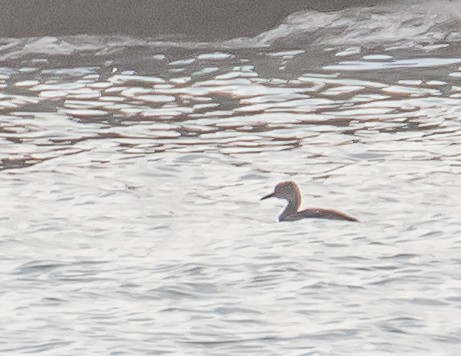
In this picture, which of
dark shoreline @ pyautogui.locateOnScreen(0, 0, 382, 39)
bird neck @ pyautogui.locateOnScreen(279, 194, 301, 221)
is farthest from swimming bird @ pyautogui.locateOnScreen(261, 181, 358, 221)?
dark shoreline @ pyautogui.locateOnScreen(0, 0, 382, 39)

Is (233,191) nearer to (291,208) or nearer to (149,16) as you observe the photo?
(291,208)

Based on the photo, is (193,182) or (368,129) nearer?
(193,182)

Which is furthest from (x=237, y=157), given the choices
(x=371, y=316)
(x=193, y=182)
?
(x=371, y=316)

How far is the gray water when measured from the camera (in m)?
5.88

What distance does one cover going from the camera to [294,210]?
7465 mm

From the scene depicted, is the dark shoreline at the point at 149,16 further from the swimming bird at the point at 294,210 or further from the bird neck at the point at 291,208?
the bird neck at the point at 291,208

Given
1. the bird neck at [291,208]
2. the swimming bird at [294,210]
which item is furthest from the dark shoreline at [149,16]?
the bird neck at [291,208]

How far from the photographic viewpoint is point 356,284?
250 inches

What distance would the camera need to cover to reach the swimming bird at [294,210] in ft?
24.0

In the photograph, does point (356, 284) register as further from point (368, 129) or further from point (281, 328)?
point (368, 129)

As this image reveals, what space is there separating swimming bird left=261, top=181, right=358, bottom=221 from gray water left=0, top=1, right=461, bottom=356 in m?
0.07

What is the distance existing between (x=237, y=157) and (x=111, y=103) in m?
1.95

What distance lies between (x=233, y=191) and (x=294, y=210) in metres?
0.69

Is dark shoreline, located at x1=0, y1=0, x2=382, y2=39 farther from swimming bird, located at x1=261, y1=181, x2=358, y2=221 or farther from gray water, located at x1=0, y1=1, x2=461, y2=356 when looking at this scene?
swimming bird, located at x1=261, y1=181, x2=358, y2=221
